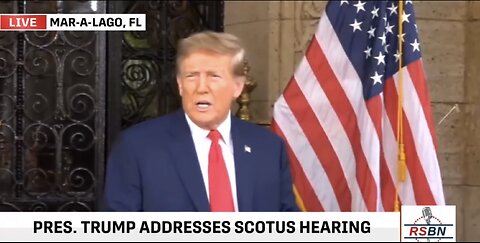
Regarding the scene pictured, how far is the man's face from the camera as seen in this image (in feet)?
10.9

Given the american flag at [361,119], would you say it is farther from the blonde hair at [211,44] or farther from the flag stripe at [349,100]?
the blonde hair at [211,44]

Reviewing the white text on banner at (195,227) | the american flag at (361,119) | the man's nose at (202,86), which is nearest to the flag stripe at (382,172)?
the american flag at (361,119)

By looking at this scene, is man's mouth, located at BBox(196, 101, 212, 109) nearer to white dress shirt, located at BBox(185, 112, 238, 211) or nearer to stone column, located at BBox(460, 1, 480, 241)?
white dress shirt, located at BBox(185, 112, 238, 211)

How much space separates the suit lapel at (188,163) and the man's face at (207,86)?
7cm

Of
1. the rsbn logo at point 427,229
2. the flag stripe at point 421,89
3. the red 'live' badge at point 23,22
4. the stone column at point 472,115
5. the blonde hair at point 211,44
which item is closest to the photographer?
the blonde hair at point 211,44

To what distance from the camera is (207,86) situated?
3.34 meters

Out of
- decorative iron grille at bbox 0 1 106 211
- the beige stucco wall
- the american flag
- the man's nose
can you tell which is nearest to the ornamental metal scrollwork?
decorative iron grille at bbox 0 1 106 211

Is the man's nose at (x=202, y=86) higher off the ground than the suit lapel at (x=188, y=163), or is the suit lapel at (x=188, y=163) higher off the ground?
the man's nose at (x=202, y=86)

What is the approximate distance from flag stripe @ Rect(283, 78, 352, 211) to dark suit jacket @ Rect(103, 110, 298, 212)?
1.51 metres

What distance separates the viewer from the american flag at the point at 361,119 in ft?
16.0

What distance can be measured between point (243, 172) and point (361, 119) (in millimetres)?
1708

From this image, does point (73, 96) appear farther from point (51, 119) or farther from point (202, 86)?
point (202, 86)

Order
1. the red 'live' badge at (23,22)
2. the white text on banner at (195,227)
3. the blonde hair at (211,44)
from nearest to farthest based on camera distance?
the blonde hair at (211,44) < the white text on banner at (195,227) < the red 'live' badge at (23,22)

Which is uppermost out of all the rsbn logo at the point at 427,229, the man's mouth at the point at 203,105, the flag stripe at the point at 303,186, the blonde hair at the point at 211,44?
the blonde hair at the point at 211,44
